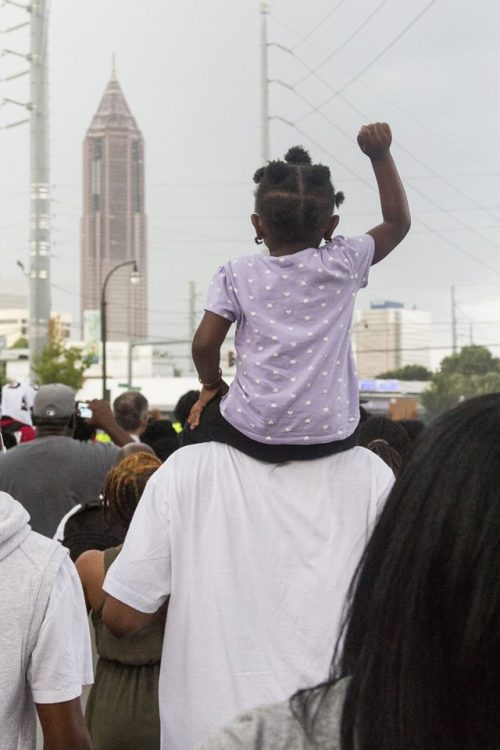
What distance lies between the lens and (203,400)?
2873mm

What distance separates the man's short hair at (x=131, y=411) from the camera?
26.8 ft

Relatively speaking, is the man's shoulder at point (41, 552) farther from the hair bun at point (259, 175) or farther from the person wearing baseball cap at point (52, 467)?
the person wearing baseball cap at point (52, 467)

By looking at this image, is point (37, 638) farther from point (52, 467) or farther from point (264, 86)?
point (264, 86)

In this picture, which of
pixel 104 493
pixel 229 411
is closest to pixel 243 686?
pixel 229 411

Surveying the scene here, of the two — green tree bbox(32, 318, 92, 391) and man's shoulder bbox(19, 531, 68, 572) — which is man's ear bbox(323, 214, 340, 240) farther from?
green tree bbox(32, 318, 92, 391)

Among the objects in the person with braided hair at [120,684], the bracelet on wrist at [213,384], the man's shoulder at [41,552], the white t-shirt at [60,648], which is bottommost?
the person with braided hair at [120,684]

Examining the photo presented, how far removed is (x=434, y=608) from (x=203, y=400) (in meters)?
1.69

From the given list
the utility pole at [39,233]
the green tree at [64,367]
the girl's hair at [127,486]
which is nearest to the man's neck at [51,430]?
the girl's hair at [127,486]

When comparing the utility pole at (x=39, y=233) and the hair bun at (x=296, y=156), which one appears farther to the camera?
the utility pole at (x=39, y=233)

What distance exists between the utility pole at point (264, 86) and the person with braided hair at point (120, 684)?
33.9m

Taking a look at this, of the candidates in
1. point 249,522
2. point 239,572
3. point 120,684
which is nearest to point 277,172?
point 249,522

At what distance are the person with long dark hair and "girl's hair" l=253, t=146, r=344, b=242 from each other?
1618 mm

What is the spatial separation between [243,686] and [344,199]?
3.83 ft

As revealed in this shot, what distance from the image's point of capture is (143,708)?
11.9 ft
